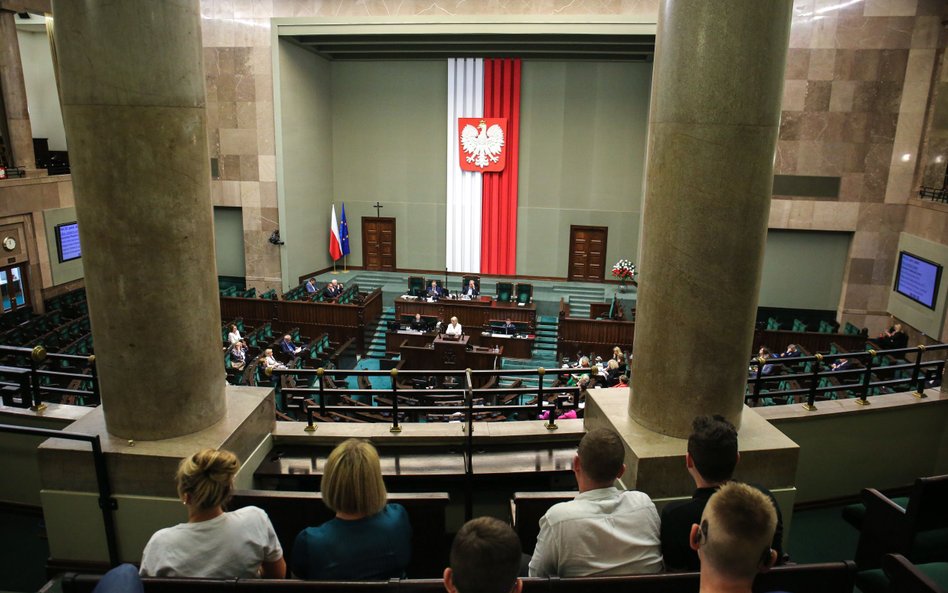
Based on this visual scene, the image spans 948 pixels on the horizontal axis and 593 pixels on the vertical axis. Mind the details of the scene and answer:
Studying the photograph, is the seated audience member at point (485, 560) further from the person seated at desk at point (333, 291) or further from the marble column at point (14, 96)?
the marble column at point (14, 96)

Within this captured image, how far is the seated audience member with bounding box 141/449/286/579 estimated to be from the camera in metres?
2.55

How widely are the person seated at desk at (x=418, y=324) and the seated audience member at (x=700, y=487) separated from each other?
1165 cm

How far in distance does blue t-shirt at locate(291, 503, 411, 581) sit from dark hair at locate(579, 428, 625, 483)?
2.86ft

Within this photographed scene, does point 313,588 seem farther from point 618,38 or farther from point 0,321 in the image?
point 618,38

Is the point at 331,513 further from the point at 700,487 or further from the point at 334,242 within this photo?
the point at 334,242

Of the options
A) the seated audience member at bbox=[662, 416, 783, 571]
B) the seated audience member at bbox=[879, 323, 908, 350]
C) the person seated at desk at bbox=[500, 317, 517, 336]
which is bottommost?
the person seated at desk at bbox=[500, 317, 517, 336]

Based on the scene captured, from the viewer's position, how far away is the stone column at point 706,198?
351cm

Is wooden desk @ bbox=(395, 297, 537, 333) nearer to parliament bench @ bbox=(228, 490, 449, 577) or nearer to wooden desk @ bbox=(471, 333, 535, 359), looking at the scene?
wooden desk @ bbox=(471, 333, 535, 359)

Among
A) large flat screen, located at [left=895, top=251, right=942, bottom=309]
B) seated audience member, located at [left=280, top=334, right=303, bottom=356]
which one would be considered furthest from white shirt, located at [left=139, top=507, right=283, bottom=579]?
large flat screen, located at [left=895, top=251, right=942, bottom=309]

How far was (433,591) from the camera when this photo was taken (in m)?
2.35

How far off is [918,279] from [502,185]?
11333 millimetres

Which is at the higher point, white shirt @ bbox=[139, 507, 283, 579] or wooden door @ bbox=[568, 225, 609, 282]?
white shirt @ bbox=[139, 507, 283, 579]

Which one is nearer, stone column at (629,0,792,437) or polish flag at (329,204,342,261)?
stone column at (629,0,792,437)

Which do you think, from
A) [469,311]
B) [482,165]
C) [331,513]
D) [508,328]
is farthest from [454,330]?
[331,513]
